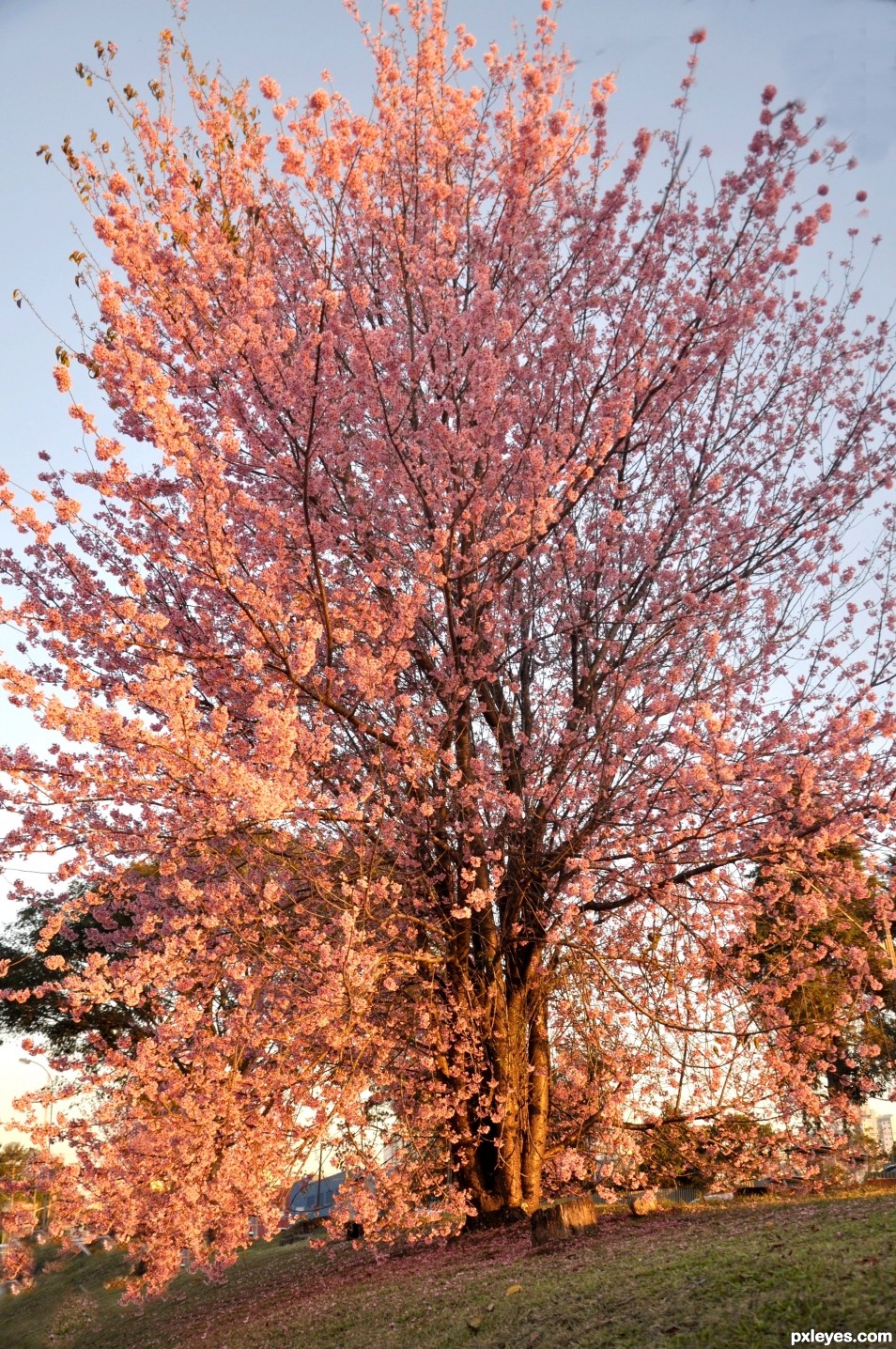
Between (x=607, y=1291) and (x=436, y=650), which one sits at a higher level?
(x=436, y=650)

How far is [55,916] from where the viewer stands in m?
7.58

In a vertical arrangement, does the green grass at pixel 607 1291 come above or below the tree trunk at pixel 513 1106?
below

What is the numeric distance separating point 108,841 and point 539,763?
4101 millimetres

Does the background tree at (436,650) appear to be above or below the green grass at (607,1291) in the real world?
above

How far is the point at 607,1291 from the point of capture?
665 cm

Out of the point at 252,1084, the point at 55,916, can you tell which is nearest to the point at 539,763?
the point at 252,1084

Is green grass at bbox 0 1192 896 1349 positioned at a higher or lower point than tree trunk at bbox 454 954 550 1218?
lower

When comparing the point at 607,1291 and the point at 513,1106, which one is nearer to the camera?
the point at 607,1291

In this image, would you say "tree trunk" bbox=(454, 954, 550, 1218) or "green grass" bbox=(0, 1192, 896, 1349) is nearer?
"green grass" bbox=(0, 1192, 896, 1349)

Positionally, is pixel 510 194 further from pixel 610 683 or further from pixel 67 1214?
pixel 67 1214

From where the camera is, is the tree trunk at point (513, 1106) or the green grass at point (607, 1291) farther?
the tree trunk at point (513, 1106)

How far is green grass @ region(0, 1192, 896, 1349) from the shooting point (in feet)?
17.3

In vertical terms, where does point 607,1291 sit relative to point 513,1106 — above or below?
below

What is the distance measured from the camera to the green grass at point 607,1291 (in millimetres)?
5277
